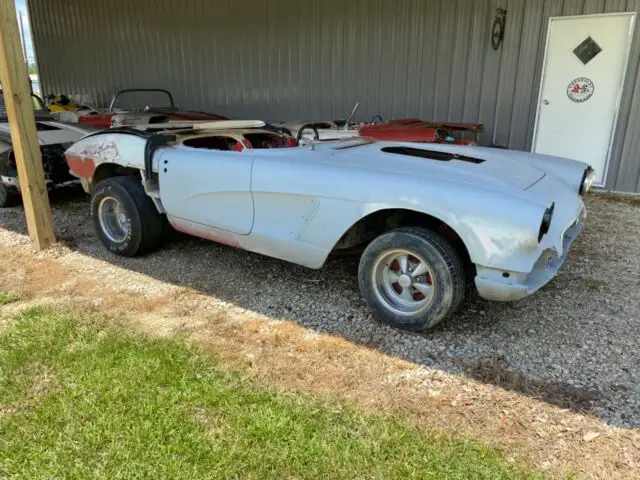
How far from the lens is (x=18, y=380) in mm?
2777

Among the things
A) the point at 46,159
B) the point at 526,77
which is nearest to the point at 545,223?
the point at 46,159

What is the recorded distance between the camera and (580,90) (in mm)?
7277

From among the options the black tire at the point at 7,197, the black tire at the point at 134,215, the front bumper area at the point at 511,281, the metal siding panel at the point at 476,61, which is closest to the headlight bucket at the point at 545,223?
the front bumper area at the point at 511,281

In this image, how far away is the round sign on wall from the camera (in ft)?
23.7

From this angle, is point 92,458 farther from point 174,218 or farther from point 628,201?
point 628,201

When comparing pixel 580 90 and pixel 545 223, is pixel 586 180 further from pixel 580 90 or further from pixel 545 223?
pixel 580 90

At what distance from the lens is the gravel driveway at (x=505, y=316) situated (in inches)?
112

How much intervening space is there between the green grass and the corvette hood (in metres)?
1.48

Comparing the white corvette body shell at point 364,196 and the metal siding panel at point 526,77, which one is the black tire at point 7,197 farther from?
the metal siding panel at point 526,77

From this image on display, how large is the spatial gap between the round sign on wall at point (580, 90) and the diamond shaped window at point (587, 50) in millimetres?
252

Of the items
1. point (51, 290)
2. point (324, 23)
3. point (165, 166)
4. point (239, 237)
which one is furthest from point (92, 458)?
point (324, 23)

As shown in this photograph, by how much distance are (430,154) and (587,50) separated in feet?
→ 15.6

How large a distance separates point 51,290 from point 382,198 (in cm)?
265

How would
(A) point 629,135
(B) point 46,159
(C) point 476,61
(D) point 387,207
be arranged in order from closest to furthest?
(D) point 387,207 < (B) point 46,159 < (A) point 629,135 < (C) point 476,61
